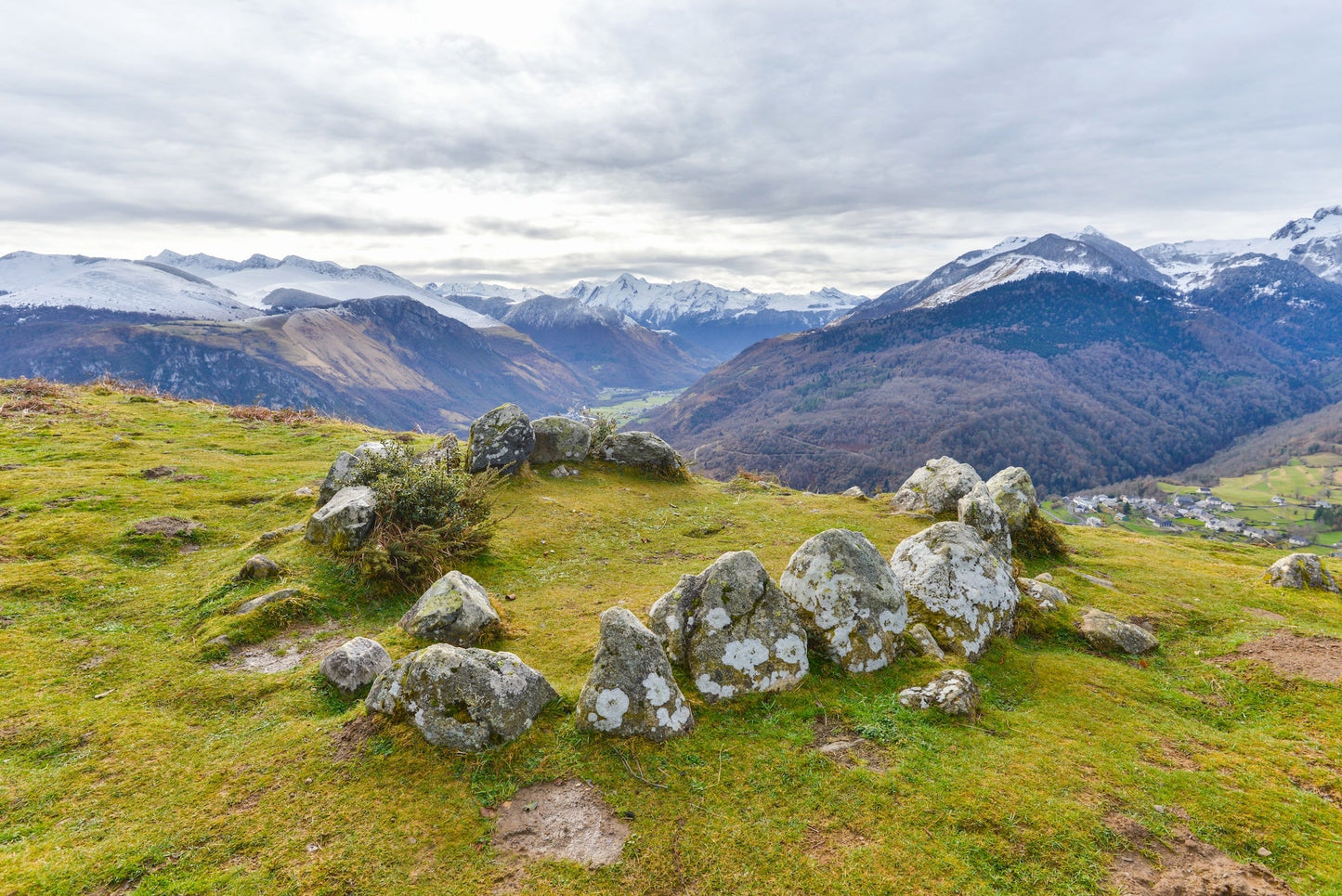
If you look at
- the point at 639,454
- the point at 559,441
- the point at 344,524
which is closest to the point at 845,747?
the point at 344,524

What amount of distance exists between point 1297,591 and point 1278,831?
38.5 ft

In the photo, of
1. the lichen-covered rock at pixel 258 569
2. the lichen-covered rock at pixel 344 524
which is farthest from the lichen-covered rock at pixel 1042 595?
the lichen-covered rock at pixel 258 569

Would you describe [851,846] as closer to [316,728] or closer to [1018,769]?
[1018,769]

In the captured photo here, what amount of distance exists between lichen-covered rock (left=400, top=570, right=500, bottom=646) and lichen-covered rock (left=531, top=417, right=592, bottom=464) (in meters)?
12.4

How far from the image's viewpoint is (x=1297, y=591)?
14117 millimetres

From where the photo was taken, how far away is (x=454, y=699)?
763cm

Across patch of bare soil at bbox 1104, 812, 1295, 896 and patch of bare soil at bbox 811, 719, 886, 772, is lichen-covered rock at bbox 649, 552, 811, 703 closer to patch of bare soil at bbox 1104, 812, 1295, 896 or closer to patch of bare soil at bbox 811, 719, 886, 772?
patch of bare soil at bbox 811, 719, 886, 772

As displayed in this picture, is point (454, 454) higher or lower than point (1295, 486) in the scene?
higher

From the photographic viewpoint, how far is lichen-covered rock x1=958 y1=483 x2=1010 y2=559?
49.7 ft

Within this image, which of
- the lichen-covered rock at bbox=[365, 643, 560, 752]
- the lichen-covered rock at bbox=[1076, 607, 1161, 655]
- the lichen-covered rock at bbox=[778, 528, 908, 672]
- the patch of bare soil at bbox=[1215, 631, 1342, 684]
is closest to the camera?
the lichen-covered rock at bbox=[365, 643, 560, 752]

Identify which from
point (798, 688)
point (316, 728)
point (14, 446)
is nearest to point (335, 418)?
point (14, 446)

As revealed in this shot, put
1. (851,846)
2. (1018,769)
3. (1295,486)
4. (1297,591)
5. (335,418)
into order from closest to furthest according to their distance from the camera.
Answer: (851,846) < (1018,769) < (1297,591) < (335,418) < (1295,486)

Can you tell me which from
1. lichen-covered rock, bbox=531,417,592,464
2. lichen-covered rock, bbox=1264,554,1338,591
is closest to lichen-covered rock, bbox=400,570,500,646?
lichen-covered rock, bbox=531,417,592,464

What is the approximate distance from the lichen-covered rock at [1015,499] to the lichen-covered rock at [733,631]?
36.5 feet
